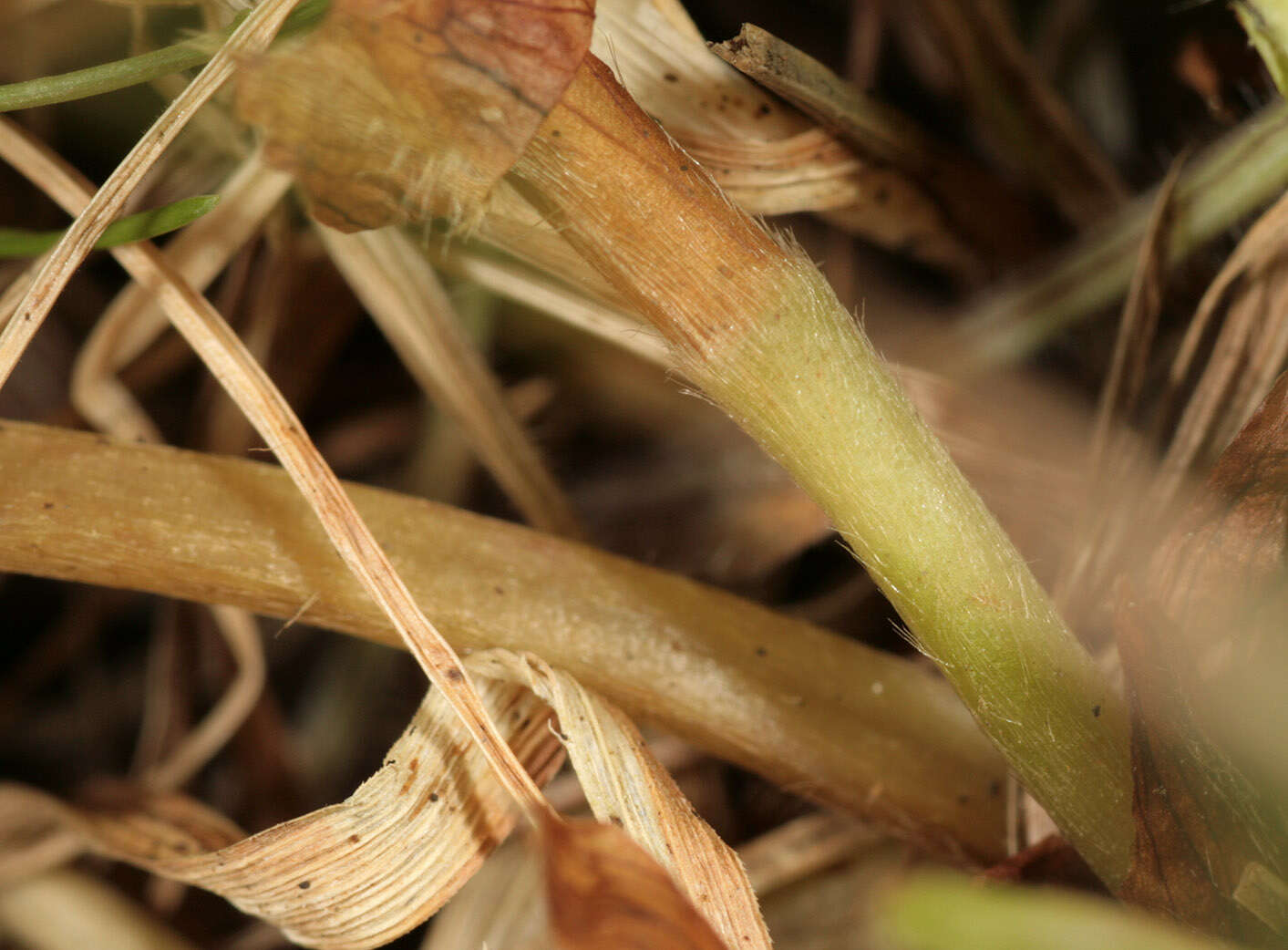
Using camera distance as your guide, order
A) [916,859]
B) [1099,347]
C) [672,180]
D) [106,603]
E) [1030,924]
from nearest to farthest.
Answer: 1. [1030,924]
2. [672,180]
3. [916,859]
4. [1099,347]
5. [106,603]

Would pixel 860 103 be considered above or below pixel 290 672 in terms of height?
above

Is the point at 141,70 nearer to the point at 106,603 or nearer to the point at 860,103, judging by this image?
the point at 860,103

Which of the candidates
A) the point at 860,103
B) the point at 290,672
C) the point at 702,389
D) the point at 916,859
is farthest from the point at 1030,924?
the point at 290,672

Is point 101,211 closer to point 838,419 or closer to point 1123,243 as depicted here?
point 838,419

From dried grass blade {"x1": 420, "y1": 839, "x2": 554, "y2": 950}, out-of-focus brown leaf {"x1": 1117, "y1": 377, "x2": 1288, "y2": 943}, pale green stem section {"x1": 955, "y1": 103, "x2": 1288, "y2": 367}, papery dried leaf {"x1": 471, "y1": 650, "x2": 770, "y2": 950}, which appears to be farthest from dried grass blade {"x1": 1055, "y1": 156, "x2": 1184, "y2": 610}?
dried grass blade {"x1": 420, "y1": 839, "x2": 554, "y2": 950}

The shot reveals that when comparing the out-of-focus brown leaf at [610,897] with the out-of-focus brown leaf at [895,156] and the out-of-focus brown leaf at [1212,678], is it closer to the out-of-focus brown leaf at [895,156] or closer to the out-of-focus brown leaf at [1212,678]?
the out-of-focus brown leaf at [1212,678]

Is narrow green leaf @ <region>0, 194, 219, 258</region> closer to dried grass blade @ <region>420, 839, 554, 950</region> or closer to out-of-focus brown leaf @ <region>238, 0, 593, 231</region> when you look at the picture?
out-of-focus brown leaf @ <region>238, 0, 593, 231</region>

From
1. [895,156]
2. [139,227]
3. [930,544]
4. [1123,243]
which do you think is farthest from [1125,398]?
[139,227]
